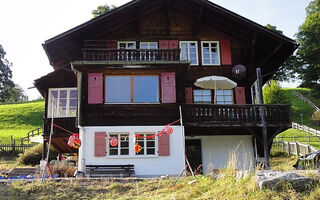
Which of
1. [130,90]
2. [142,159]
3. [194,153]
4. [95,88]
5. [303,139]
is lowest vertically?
[142,159]

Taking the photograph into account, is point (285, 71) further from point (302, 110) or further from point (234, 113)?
point (234, 113)

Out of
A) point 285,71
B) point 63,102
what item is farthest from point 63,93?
point 285,71

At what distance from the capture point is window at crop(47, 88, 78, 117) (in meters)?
22.7

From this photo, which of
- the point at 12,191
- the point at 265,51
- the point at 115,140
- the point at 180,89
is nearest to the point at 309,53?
the point at 265,51

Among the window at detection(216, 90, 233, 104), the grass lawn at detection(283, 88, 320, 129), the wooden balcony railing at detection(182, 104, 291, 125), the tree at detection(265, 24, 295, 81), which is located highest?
the tree at detection(265, 24, 295, 81)

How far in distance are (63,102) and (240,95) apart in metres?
10.1

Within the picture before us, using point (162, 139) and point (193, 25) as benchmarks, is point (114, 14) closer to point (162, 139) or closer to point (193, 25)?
point (193, 25)

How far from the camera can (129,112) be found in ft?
62.3

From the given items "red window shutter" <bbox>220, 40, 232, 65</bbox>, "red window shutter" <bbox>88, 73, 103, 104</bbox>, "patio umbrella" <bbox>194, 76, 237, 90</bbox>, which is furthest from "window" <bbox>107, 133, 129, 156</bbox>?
"red window shutter" <bbox>220, 40, 232, 65</bbox>

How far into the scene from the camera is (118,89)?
19.1 metres

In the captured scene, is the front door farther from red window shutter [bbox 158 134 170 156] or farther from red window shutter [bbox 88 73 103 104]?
red window shutter [bbox 88 73 103 104]

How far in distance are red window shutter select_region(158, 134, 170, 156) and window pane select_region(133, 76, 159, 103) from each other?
1.88 meters

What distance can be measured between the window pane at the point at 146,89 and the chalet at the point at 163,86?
0.16 feet

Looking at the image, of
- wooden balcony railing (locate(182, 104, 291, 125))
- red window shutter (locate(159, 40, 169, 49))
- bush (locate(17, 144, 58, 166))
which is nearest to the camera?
wooden balcony railing (locate(182, 104, 291, 125))
